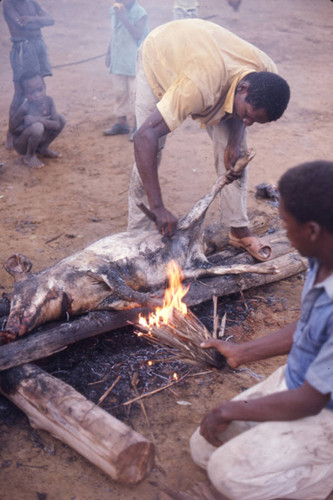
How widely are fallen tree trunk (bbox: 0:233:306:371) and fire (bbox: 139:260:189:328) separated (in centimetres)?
10

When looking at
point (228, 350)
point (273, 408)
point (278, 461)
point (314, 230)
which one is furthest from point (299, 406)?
point (314, 230)

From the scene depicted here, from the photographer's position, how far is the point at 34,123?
6398 millimetres

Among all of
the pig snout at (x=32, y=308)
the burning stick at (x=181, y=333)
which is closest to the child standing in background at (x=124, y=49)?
the pig snout at (x=32, y=308)

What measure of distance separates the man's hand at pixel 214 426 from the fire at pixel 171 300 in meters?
0.88

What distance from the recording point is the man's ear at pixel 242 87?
11.1 feet

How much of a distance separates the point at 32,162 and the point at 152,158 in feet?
11.7

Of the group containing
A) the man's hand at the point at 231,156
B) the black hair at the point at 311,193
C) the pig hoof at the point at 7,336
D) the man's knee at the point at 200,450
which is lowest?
the pig hoof at the point at 7,336

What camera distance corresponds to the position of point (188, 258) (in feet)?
12.5

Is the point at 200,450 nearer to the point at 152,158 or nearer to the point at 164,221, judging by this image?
the point at 164,221

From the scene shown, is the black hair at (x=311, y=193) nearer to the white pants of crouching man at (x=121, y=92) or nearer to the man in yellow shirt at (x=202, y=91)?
the man in yellow shirt at (x=202, y=91)

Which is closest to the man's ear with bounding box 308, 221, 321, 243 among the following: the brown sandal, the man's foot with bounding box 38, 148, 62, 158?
the brown sandal

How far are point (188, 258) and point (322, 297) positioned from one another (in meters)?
1.96

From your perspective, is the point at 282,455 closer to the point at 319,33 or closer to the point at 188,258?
the point at 188,258

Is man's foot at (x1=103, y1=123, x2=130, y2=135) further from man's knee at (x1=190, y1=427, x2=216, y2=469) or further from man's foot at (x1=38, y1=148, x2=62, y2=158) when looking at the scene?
man's knee at (x1=190, y1=427, x2=216, y2=469)
